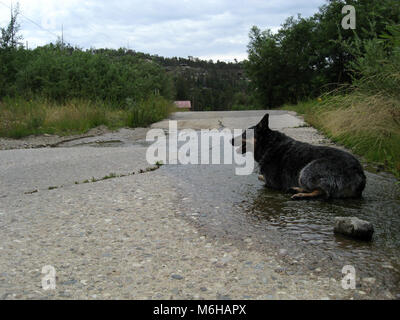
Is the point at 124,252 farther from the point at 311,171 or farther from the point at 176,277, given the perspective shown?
the point at 311,171

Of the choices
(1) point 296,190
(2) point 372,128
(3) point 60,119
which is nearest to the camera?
(1) point 296,190

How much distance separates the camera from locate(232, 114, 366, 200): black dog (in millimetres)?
3555

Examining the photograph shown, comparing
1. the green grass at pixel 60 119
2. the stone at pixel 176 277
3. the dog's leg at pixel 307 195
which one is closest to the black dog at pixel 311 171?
the dog's leg at pixel 307 195

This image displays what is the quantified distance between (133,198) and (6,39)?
16836mm

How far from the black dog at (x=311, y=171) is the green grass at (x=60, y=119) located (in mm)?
7002

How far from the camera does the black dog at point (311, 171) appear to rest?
3.55 m

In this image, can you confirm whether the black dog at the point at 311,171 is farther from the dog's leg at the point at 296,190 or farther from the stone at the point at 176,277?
the stone at the point at 176,277

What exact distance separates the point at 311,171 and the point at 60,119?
8.55 m

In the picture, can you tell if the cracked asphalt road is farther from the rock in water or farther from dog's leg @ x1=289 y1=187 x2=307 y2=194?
dog's leg @ x1=289 y1=187 x2=307 y2=194

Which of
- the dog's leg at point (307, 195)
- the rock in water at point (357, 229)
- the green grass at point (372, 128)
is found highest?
the green grass at point (372, 128)

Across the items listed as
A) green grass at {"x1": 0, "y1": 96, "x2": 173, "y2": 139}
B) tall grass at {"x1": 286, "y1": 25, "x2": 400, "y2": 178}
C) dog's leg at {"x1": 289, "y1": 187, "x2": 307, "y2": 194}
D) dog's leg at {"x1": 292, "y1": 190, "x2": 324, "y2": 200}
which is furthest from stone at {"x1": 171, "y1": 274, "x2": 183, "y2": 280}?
green grass at {"x1": 0, "y1": 96, "x2": 173, "y2": 139}

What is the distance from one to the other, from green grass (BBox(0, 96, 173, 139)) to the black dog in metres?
7.00

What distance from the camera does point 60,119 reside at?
34.3 feet

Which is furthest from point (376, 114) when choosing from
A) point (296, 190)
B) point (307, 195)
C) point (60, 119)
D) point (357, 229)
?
point (60, 119)
